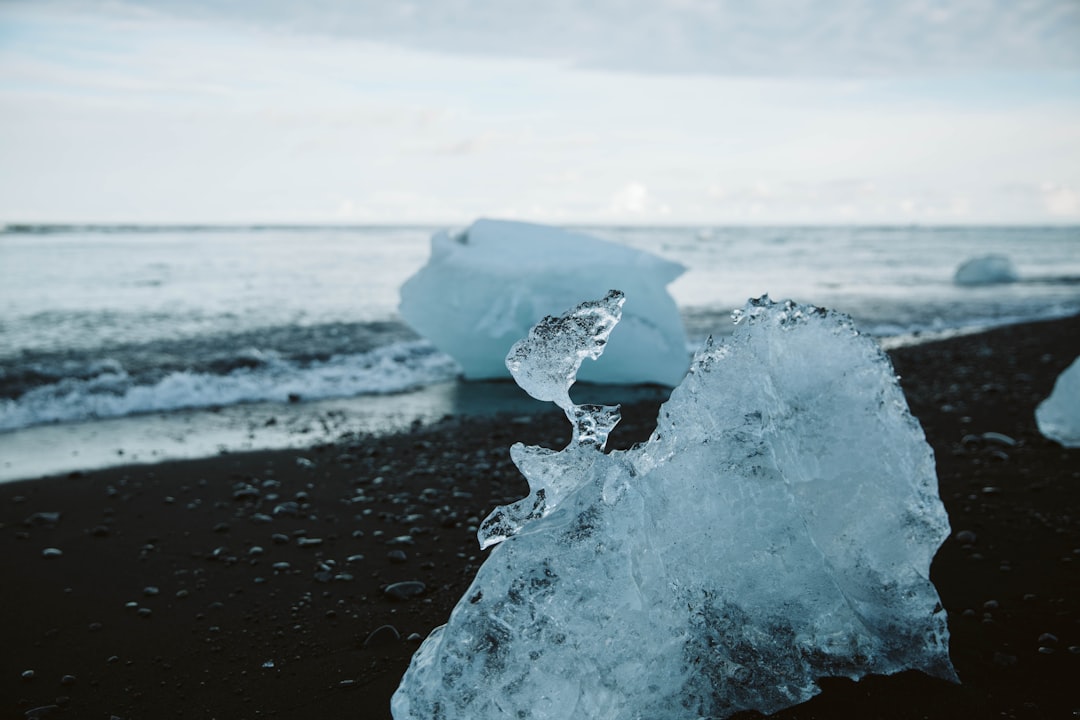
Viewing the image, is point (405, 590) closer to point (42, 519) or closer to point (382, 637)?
point (382, 637)

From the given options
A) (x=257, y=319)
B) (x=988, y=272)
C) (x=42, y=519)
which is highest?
(x=988, y=272)

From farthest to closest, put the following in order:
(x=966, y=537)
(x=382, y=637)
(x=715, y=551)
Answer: (x=966, y=537) → (x=382, y=637) → (x=715, y=551)

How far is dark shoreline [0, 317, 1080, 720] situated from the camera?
2842 mm

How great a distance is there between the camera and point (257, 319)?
1370cm

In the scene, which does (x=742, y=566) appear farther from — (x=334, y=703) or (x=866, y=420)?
(x=334, y=703)

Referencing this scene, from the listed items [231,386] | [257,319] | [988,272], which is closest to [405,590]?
[231,386]

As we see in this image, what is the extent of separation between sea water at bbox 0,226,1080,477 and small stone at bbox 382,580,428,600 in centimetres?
361

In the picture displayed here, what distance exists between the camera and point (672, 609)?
8.41ft

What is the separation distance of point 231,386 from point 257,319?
5.51m

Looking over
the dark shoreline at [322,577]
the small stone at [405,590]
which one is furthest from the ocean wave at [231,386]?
the small stone at [405,590]

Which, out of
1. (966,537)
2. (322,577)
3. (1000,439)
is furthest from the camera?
(1000,439)

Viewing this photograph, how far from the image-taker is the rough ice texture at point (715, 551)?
2.39 metres

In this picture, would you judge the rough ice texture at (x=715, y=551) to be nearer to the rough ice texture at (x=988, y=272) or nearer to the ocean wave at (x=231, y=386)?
the ocean wave at (x=231, y=386)

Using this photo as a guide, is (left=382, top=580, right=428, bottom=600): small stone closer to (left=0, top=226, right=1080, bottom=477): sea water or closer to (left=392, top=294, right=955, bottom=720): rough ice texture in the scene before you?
(left=392, top=294, right=955, bottom=720): rough ice texture
